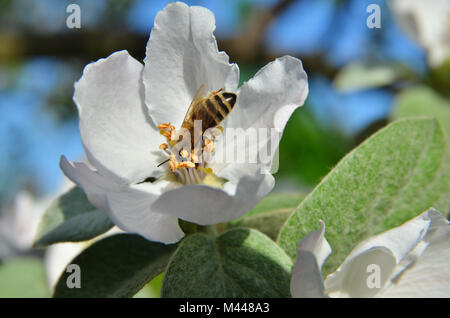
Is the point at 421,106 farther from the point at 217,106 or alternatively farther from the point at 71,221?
the point at 71,221

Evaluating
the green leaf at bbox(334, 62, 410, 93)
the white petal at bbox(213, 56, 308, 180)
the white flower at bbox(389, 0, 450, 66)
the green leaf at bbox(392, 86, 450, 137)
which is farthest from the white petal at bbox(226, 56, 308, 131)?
the white flower at bbox(389, 0, 450, 66)

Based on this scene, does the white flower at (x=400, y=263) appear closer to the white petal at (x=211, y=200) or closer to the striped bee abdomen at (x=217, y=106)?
the white petal at (x=211, y=200)

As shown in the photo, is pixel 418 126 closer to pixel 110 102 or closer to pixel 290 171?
pixel 110 102

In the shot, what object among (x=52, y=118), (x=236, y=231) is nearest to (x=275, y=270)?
(x=236, y=231)

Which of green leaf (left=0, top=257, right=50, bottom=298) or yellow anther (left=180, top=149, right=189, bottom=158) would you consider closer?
yellow anther (left=180, top=149, right=189, bottom=158)

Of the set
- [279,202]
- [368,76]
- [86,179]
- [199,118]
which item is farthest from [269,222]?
[368,76]

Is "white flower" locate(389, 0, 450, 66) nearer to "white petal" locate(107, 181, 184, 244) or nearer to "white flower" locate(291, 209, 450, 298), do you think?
"white flower" locate(291, 209, 450, 298)
